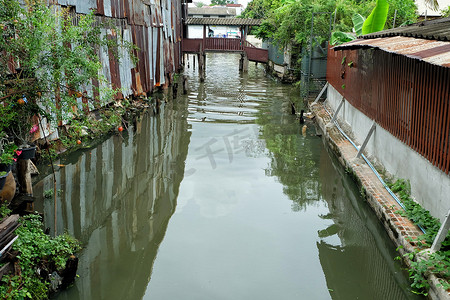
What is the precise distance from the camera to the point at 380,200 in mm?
7824

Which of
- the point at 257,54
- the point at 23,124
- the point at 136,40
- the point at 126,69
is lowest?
the point at 23,124

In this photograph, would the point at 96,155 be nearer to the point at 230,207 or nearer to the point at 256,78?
the point at 230,207

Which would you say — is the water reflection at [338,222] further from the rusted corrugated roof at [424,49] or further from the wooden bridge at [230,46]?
the wooden bridge at [230,46]

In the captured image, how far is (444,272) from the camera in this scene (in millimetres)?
5219

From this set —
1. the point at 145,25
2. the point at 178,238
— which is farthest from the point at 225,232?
the point at 145,25

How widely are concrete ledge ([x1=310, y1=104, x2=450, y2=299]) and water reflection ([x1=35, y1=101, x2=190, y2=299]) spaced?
3.47 m

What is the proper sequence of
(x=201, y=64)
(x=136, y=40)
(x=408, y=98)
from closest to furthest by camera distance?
(x=408, y=98) < (x=136, y=40) < (x=201, y=64)

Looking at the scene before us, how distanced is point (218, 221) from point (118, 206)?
6.28 ft

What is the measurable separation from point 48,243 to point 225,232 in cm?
283

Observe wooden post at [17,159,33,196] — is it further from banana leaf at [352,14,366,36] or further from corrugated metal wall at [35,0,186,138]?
banana leaf at [352,14,366,36]

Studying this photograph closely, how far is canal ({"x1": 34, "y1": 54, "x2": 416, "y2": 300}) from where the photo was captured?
601cm

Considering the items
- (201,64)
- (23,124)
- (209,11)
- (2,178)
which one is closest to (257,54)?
(201,64)

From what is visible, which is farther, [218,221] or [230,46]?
[230,46]

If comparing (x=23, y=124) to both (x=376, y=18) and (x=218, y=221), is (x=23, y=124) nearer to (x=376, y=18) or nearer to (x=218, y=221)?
(x=218, y=221)
